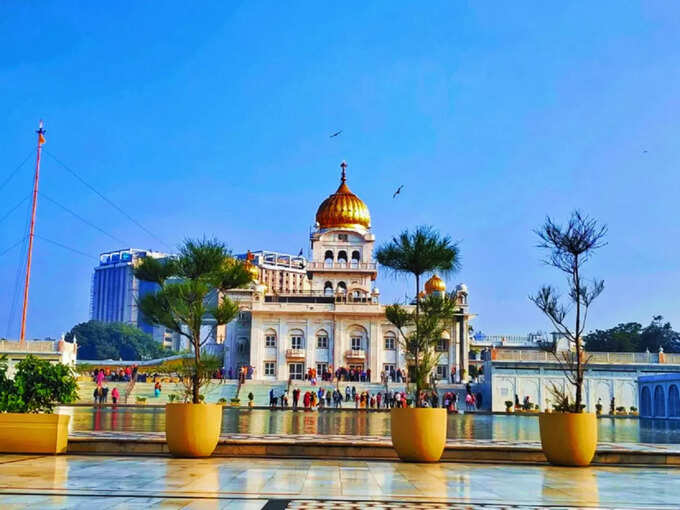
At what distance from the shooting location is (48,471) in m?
10.1

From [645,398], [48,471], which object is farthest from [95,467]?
[645,398]

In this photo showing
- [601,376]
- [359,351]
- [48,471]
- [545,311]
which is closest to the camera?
[48,471]

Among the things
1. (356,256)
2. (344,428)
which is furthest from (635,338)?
(344,428)

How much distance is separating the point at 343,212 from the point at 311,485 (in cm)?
6013

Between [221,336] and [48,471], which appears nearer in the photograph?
[48,471]

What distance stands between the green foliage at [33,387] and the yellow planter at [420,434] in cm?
529

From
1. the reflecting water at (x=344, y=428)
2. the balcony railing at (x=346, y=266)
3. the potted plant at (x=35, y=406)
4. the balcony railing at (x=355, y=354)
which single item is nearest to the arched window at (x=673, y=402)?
the reflecting water at (x=344, y=428)

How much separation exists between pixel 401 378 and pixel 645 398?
17.2 m

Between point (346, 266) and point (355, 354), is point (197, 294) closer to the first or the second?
point (355, 354)

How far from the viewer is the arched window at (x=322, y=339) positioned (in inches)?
2446

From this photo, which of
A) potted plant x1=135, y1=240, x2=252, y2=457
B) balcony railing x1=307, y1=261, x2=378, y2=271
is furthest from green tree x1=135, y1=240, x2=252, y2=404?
balcony railing x1=307, y1=261, x2=378, y2=271

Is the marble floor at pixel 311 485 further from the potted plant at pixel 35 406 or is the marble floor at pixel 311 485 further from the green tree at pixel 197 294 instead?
the green tree at pixel 197 294

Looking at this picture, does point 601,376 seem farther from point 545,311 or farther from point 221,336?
point 545,311

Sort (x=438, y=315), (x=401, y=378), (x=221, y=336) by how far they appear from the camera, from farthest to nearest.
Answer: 1. (x=221, y=336)
2. (x=401, y=378)
3. (x=438, y=315)
